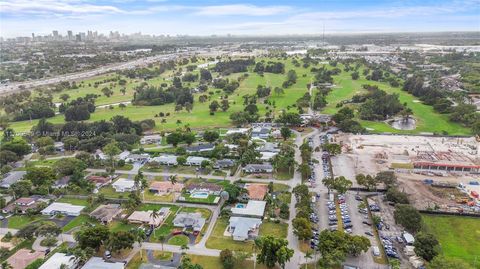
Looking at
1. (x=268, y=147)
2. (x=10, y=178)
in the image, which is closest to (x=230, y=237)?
(x=268, y=147)

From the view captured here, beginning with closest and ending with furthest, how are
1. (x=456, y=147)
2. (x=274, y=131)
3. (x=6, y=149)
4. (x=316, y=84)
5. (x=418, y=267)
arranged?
(x=418, y=267) < (x=6, y=149) < (x=456, y=147) < (x=274, y=131) < (x=316, y=84)

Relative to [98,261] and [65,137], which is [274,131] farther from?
[98,261]

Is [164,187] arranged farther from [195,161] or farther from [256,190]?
[256,190]

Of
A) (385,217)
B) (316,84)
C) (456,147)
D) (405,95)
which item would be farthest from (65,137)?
(405,95)

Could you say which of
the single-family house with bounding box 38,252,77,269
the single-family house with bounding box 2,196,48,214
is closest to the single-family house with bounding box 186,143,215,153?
the single-family house with bounding box 2,196,48,214

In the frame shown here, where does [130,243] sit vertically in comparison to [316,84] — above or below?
below

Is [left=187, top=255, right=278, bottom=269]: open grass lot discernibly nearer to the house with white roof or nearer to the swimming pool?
the swimming pool
